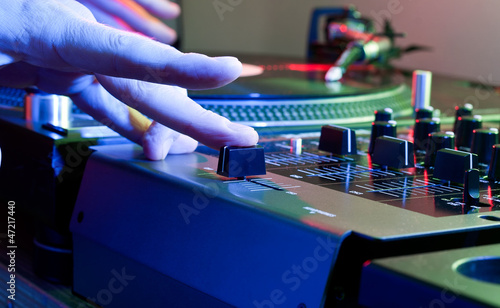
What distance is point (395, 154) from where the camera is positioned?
621mm

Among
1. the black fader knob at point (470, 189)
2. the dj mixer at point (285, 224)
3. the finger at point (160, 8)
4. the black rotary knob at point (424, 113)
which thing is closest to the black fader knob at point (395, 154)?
the dj mixer at point (285, 224)

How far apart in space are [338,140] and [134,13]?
0.33 meters

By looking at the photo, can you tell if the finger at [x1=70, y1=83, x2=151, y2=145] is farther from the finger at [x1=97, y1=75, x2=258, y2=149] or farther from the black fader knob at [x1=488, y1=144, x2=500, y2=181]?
the black fader knob at [x1=488, y1=144, x2=500, y2=181]

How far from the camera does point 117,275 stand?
2.15 feet

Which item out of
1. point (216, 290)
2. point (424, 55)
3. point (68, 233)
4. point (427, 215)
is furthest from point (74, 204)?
point (424, 55)

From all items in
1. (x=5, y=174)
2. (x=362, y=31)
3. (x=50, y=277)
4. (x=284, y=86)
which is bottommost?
(x=50, y=277)

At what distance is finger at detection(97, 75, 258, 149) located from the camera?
1.85 feet

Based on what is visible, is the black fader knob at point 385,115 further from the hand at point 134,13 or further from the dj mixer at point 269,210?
the hand at point 134,13

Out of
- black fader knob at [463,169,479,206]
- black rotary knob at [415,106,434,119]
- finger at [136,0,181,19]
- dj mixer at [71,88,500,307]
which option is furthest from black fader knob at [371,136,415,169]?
finger at [136,0,181,19]

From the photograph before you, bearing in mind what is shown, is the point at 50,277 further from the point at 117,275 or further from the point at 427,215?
the point at 427,215

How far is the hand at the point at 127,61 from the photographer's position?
0.48 meters

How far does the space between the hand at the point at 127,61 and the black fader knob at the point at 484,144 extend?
24 centimetres

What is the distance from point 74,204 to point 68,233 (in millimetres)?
51

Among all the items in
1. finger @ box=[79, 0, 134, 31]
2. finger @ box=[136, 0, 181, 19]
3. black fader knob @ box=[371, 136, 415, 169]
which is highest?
finger @ box=[136, 0, 181, 19]
